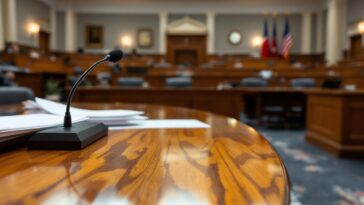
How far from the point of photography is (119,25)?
609 inches

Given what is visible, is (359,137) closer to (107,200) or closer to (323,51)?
(107,200)

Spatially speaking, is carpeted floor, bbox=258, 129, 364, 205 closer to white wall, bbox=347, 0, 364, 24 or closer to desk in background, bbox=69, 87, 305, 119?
desk in background, bbox=69, 87, 305, 119

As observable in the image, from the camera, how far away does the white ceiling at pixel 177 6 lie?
48.8 feet

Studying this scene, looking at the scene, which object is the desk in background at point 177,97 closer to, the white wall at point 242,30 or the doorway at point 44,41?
the doorway at point 44,41

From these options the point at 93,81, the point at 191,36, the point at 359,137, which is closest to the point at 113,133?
the point at 359,137

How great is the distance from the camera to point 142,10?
49.8 ft

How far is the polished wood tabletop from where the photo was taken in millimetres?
349

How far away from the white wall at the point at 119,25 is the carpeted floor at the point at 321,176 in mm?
12332

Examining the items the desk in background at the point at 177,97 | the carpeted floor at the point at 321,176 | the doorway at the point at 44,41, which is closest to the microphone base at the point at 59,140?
the carpeted floor at the point at 321,176

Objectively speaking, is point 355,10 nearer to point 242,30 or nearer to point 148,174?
point 242,30

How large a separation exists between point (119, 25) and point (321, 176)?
46.1 feet

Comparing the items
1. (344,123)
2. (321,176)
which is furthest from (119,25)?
(321,176)

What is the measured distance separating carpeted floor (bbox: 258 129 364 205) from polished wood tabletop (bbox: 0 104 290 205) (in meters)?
1.69

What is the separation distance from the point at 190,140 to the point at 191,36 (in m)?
14.8
